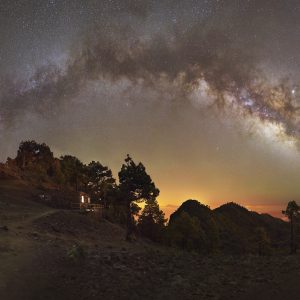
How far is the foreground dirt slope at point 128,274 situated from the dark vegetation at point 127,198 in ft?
46.5

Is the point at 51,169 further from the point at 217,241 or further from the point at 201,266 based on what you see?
the point at 201,266

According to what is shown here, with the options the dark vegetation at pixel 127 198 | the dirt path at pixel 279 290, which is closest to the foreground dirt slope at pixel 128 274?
the dirt path at pixel 279 290

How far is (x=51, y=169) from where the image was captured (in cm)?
11681

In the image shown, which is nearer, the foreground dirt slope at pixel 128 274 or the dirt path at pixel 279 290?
the dirt path at pixel 279 290

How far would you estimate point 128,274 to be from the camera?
25016 millimetres

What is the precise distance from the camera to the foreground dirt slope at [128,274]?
21.8m

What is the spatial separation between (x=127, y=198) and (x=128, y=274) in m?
20.9

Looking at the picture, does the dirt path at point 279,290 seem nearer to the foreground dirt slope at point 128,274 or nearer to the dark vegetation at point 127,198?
the foreground dirt slope at point 128,274

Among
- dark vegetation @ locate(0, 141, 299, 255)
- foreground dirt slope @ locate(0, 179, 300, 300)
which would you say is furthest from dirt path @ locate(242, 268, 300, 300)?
dark vegetation @ locate(0, 141, 299, 255)

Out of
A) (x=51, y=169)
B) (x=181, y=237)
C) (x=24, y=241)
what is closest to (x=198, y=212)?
(x=51, y=169)

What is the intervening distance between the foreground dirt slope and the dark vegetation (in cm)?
1419

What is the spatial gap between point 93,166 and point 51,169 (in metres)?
39.6

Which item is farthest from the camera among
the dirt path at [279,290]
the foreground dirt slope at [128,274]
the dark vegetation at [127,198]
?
the dark vegetation at [127,198]

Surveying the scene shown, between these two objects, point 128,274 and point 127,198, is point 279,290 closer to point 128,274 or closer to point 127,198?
point 128,274
